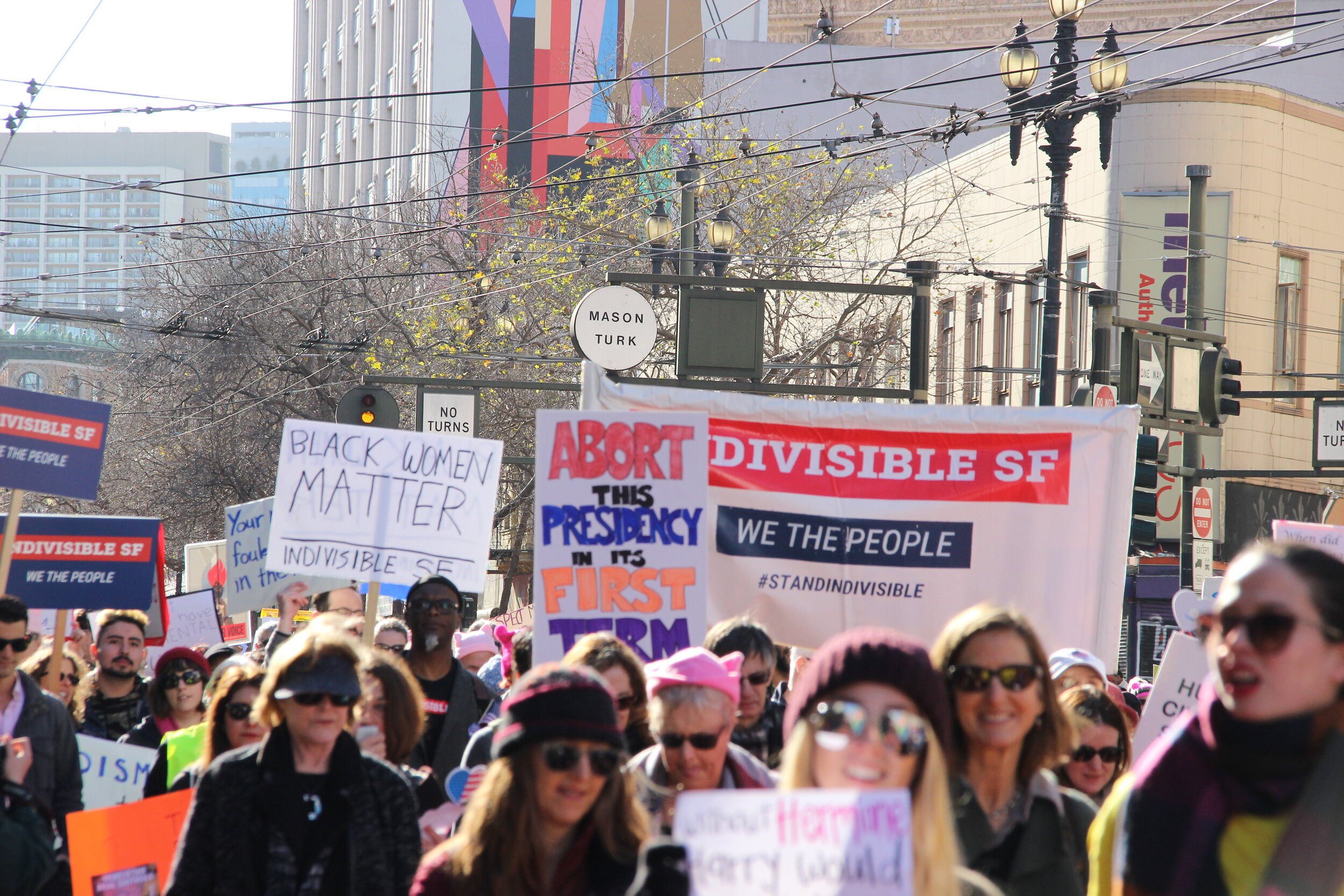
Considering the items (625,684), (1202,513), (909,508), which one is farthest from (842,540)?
(1202,513)

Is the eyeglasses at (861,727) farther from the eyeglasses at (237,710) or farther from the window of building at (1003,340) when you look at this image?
the window of building at (1003,340)

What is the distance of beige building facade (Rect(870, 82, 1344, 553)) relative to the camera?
28.8m

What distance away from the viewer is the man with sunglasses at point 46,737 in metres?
6.12

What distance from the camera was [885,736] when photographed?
295cm

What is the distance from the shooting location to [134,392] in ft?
129

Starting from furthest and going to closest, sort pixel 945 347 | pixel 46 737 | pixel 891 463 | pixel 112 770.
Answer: pixel 945 347 → pixel 891 463 → pixel 112 770 → pixel 46 737

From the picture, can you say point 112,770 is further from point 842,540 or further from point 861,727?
point 861,727

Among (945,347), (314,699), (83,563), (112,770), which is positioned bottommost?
(112,770)

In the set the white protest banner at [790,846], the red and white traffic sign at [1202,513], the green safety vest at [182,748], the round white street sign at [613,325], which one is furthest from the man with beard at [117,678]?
the red and white traffic sign at [1202,513]

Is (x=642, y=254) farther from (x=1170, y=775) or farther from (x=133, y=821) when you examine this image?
(x=1170, y=775)

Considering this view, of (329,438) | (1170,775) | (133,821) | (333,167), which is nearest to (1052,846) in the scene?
(1170,775)

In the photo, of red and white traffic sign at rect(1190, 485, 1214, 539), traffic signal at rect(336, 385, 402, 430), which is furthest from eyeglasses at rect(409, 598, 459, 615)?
red and white traffic sign at rect(1190, 485, 1214, 539)

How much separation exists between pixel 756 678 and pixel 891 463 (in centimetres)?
185

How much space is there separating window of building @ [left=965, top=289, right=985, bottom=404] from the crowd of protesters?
2759cm
